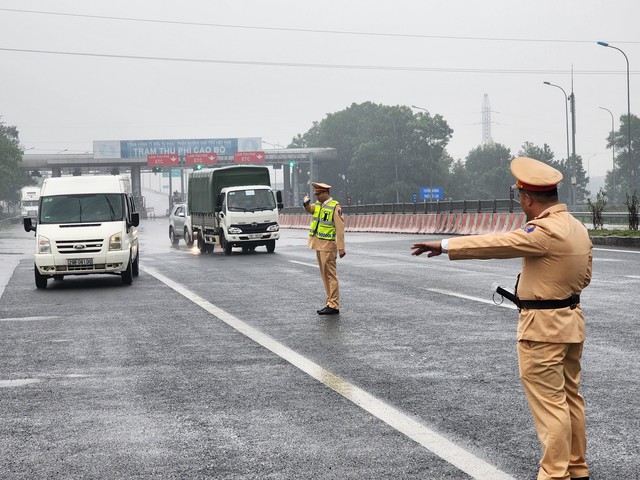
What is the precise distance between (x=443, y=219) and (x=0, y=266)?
1925 centimetres

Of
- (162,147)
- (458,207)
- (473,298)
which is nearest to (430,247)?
(473,298)

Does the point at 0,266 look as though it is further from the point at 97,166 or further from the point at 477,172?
the point at 477,172

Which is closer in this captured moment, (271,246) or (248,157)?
(271,246)

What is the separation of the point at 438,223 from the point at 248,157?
79420 mm

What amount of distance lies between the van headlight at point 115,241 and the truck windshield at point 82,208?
80 centimetres

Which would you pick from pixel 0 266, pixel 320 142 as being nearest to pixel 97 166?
pixel 320 142

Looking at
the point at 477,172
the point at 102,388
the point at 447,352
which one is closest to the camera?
the point at 102,388

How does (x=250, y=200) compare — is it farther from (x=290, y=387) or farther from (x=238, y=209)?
(x=290, y=387)

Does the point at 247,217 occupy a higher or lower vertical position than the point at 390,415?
higher

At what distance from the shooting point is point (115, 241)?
19219 mm

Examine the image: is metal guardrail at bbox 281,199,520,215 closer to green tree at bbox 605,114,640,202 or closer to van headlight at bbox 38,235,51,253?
van headlight at bbox 38,235,51,253

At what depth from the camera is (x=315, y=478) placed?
17.8 feet

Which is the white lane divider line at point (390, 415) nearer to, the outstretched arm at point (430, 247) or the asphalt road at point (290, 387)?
the asphalt road at point (290, 387)

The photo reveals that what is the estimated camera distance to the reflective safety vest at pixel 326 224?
1311 cm
